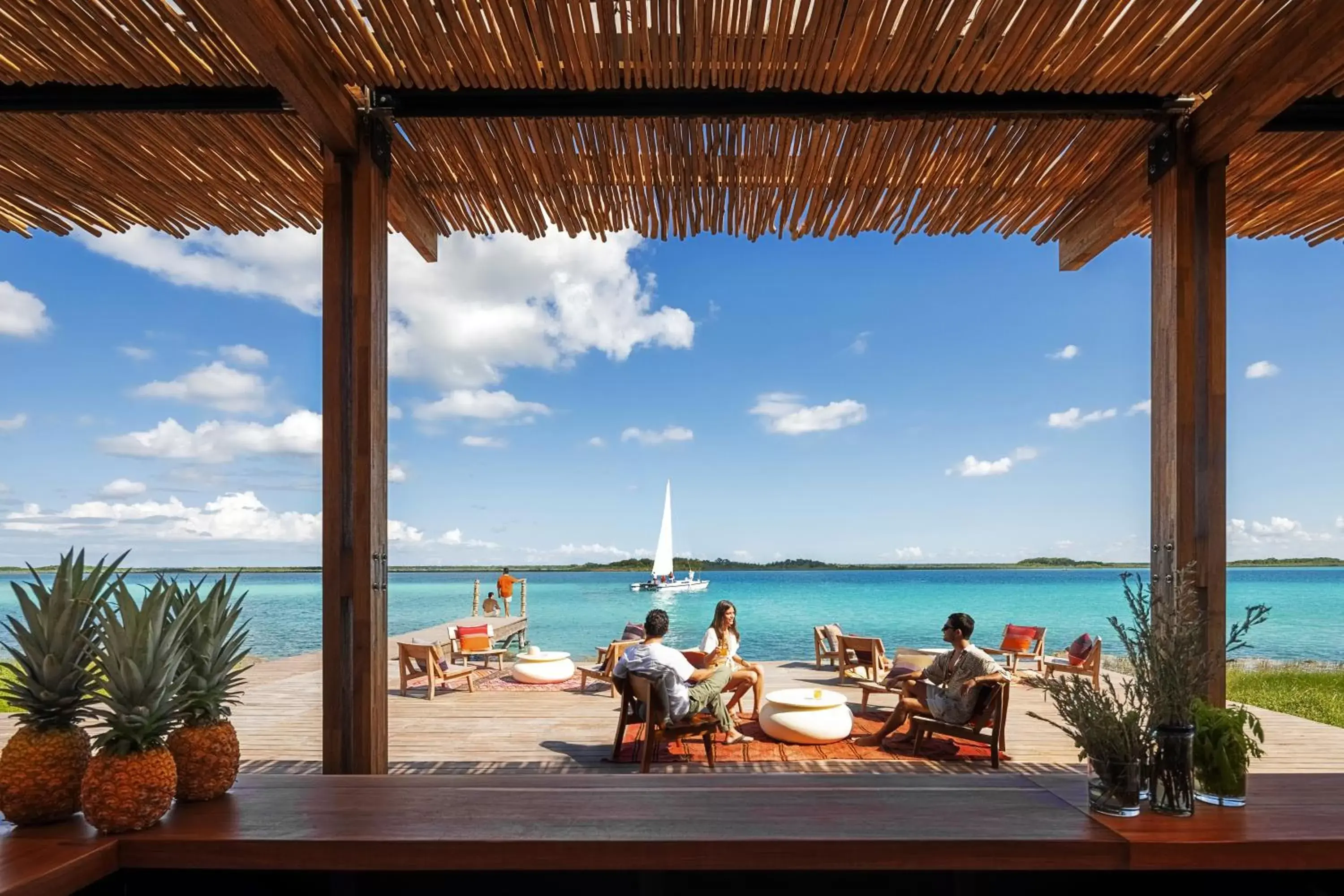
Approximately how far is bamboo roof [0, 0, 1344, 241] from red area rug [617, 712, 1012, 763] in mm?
3877

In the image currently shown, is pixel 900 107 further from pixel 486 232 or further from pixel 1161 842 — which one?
pixel 1161 842

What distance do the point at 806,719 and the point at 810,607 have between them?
44.5 meters

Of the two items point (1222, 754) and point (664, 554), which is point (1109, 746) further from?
point (664, 554)

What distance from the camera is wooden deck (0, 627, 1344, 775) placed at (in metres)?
5.70

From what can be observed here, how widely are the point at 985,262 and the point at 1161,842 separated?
6454 centimetres

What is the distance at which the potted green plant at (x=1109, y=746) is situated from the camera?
1852 millimetres

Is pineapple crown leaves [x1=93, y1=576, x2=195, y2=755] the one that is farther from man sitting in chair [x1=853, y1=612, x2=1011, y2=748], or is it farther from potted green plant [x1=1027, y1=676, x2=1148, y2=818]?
man sitting in chair [x1=853, y1=612, x2=1011, y2=748]

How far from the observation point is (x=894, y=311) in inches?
2506

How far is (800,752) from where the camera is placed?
6.14 m

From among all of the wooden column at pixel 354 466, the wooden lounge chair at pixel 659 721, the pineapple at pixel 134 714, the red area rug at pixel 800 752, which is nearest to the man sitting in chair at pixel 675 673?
the wooden lounge chair at pixel 659 721

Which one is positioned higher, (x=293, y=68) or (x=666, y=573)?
(x=293, y=68)

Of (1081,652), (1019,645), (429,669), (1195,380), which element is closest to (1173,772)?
(1195,380)

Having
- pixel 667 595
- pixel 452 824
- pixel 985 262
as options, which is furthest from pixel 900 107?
pixel 985 262

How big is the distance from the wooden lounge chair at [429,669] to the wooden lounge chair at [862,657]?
4.83 m
